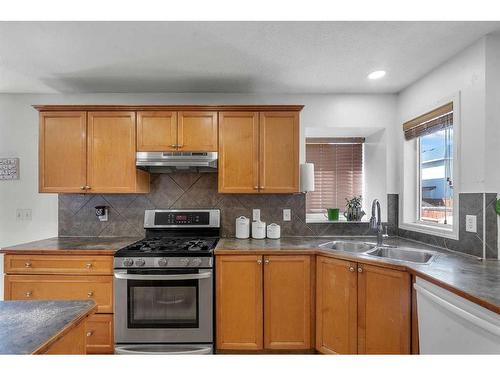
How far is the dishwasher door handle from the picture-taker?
3.47 feet

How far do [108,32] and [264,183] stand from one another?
5.32 feet

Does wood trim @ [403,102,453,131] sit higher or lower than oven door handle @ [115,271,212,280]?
higher

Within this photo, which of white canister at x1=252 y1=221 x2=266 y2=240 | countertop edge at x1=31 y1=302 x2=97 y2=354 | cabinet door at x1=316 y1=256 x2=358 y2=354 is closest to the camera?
countertop edge at x1=31 y1=302 x2=97 y2=354

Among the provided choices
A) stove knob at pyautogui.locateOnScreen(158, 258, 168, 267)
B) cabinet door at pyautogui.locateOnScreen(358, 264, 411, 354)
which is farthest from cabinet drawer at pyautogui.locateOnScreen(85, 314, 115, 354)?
cabinet door at pyautogui.locateOnScreen(358, 264, 411, 354)

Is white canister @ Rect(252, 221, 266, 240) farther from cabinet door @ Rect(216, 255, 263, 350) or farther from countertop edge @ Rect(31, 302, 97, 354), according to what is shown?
countertop edge @ Rect(31, 302, 97, 354)

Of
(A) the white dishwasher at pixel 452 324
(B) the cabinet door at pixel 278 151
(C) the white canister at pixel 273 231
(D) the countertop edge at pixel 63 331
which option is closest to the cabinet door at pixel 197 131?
(B) the cabinet door at pixel 278 151

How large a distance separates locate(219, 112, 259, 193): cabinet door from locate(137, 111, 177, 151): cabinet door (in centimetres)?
46

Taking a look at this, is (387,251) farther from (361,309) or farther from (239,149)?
(239,149)

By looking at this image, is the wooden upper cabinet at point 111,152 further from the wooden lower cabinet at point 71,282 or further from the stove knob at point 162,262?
the stove knob at point 162,262

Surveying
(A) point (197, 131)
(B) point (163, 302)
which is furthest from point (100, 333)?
(A) point (197, 131)

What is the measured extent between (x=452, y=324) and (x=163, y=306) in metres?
1.85

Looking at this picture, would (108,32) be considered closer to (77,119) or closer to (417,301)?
(77,119)

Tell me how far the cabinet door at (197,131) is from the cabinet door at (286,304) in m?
1.16
